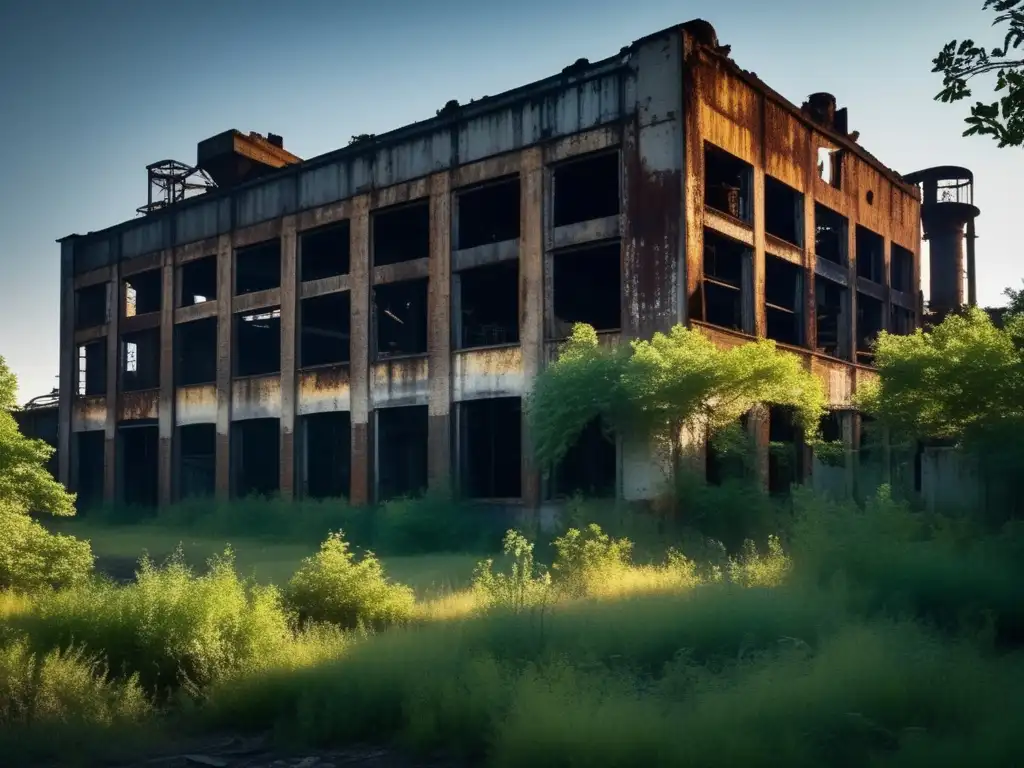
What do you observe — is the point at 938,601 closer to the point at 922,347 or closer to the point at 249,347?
the point at 922,347

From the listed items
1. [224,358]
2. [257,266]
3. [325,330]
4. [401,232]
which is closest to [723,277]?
[401,232]

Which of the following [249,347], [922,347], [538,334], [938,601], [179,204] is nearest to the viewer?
[938,601]

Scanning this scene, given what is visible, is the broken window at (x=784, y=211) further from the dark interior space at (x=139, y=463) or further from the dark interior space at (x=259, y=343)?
the dark interior space at (x=139, y=463)

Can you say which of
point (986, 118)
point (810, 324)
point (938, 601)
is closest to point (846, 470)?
point (810, 324)

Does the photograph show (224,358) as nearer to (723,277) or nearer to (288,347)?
(288,347)

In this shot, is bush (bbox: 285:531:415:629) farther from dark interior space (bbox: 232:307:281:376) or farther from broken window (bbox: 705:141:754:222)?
dark interior space (bbox: 232:307:281:376)

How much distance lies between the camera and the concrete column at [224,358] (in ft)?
90.0

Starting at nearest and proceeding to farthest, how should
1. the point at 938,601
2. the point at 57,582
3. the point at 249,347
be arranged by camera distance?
the point at 938,601
the point at 57,582
the point at 249,347

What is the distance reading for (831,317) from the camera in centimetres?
2603

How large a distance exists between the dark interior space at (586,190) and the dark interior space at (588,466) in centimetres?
500

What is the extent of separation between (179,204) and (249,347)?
539 cm

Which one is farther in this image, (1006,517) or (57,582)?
(1006,517)

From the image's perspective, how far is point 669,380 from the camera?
16734mm

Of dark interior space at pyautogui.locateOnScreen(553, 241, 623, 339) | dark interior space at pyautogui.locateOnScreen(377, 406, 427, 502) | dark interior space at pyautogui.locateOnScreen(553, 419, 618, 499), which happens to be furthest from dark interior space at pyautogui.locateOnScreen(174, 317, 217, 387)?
dark interior space at pyautogui.locateOnScreen(553, 419, 618, 499)
